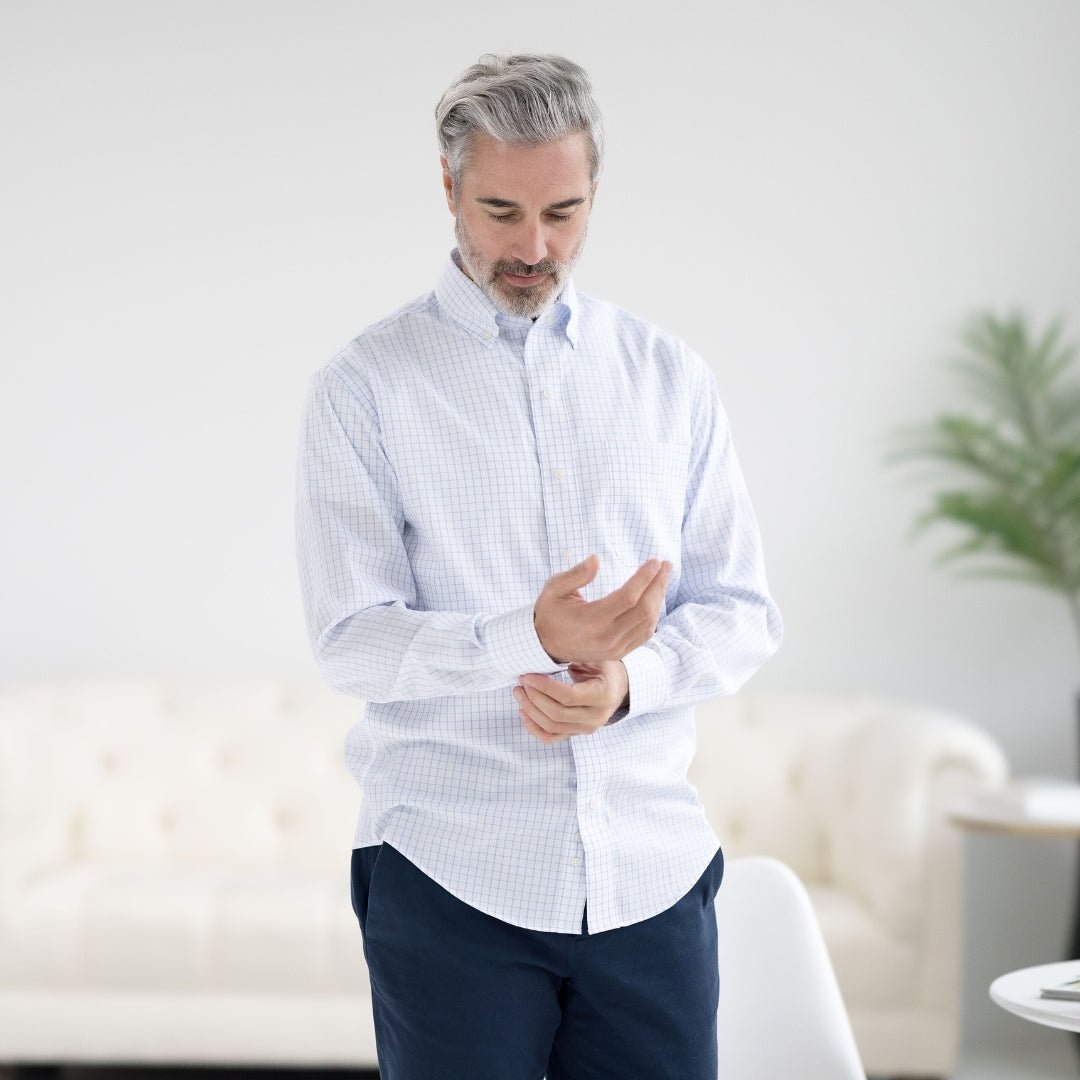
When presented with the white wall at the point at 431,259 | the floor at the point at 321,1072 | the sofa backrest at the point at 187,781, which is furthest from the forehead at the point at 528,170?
the floor at the point at 321,1072

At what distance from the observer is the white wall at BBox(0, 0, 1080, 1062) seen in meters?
3.53

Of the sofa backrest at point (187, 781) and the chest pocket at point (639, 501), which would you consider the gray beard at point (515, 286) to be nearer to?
the chest pocket at point (639, 501)

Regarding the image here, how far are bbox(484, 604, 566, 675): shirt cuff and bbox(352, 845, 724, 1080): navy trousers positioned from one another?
0.24 m

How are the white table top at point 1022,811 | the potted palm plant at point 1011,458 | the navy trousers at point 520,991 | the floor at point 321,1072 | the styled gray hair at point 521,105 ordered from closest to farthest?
the navy trousers at point 520,991 → the styled gray hair at point 521,105 → the white table top at point 1022,811 → the floor at point 321,1072 → the potted palm plant at point 1011,458

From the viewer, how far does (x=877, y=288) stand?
11.7 ft

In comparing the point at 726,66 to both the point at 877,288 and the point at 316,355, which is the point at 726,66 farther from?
the point at 316,355

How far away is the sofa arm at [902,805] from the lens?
9.18 ft

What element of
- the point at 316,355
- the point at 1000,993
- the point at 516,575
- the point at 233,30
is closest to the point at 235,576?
the point at 316,355

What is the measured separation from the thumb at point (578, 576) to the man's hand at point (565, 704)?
0.35ft

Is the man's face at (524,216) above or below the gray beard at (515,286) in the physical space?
above

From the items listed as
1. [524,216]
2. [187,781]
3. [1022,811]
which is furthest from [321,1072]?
[524,216]

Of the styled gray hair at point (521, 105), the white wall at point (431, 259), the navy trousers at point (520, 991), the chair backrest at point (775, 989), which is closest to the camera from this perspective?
the navy trousers at point (520, 991)

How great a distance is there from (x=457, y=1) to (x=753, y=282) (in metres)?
1.16

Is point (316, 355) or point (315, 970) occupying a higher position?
point (316, 355)
